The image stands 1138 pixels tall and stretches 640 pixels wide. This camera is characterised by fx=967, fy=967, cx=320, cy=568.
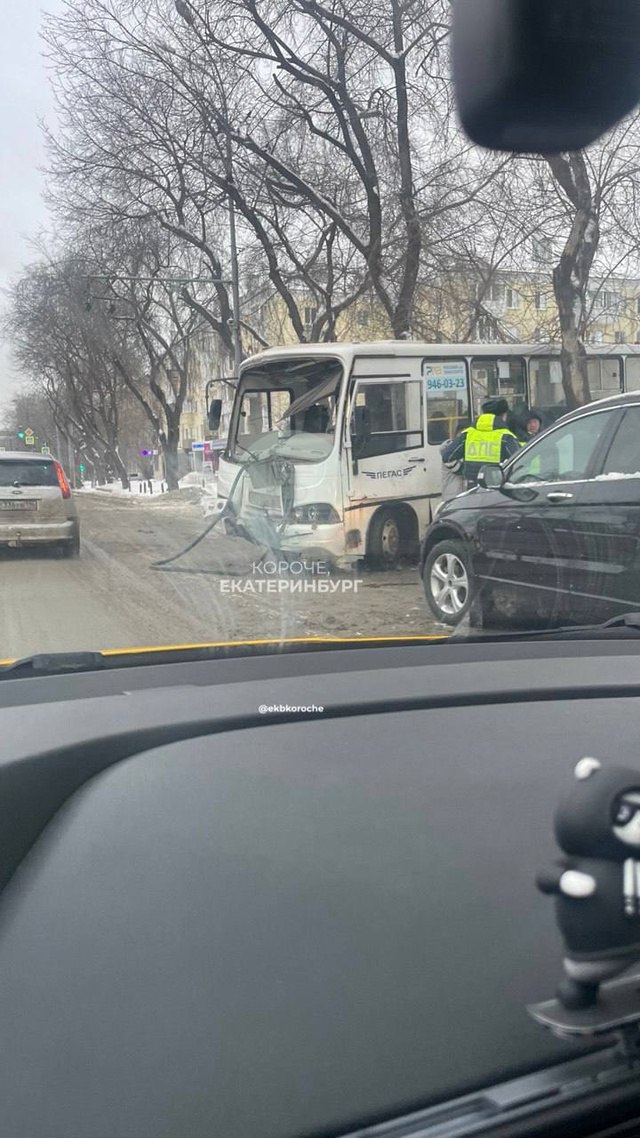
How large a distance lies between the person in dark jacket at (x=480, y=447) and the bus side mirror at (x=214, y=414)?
4.66 feet

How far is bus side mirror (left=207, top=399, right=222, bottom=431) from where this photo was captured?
5848 millimetres

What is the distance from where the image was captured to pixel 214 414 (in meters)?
5.95

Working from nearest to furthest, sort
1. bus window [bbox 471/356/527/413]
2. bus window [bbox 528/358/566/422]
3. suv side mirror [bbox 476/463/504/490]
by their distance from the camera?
suv side mirror [bbox 476/463/504/490] < bus window [bbox 471/356/527/413] < bus window [bbox 528/358/566/422]

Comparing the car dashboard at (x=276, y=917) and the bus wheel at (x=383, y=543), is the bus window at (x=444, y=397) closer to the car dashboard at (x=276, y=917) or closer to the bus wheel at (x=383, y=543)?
the bus wheel at (x=383, y=543)

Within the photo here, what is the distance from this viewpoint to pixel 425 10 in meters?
4.09

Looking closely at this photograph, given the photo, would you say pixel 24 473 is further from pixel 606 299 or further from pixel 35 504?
pixel 606 299

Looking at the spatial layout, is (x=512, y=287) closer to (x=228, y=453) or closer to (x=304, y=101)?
(x=304, y=101)

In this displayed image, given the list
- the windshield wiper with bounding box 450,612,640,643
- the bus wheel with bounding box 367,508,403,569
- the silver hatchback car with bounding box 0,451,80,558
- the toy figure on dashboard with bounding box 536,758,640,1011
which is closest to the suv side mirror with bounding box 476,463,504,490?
the bus wheel with bounding box 367,508,403,569

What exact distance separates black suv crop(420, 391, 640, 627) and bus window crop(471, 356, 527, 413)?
1107 mm

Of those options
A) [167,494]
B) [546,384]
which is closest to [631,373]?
[546,384]

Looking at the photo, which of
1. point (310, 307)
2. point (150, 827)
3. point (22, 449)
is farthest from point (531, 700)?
point (310, 307)

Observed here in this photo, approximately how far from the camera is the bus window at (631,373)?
7.80 meters

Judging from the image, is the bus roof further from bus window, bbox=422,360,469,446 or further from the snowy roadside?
the snowy roadside

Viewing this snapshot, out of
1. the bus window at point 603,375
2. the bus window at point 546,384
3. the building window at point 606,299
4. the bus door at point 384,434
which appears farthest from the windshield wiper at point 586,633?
the building window at point 606,299
